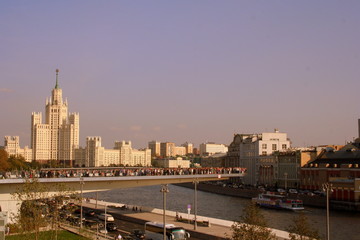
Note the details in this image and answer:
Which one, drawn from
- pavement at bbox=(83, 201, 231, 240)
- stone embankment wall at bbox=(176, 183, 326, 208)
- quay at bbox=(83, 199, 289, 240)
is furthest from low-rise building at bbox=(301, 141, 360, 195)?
pavement at bbox=(83, 201, 231, 240)

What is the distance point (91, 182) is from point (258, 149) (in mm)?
48833

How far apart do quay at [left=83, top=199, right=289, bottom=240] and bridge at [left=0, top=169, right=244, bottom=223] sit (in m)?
2.34

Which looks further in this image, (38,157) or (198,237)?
(38,157)

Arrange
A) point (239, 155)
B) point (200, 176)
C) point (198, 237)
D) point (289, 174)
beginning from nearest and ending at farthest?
point (198, 237), point (200, 176), point (289, 174), point (239, 155)

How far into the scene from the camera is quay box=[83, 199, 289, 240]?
28.2 meters

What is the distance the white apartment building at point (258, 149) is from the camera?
81.6m

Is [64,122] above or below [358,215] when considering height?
above

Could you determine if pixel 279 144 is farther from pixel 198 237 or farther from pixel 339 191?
pixel 198 237

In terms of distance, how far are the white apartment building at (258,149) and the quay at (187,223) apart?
3966 centimetres

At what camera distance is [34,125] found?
15900 centimetres

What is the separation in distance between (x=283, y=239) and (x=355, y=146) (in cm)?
4020

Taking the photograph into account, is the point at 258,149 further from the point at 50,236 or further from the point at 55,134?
the point at 55,134

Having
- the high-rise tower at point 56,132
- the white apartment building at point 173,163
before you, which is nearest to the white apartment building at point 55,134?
the high-rise tower at point 56,132

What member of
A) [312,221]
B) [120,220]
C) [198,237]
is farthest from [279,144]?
[198,237]
